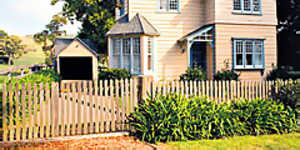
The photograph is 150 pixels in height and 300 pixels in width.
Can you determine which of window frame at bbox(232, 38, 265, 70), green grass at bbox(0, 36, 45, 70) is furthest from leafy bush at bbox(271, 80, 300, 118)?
green grass at bbox(0, 36, 45, 70)

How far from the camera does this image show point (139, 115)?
7016mm

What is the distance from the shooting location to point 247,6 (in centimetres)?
1761

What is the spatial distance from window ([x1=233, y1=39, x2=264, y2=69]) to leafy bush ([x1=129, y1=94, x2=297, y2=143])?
9686 mm

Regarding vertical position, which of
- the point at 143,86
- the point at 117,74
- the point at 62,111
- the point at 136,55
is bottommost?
the point at 62,111

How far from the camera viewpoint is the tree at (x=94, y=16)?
76.4ft

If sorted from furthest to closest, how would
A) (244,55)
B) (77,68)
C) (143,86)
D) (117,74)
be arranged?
(77,68)
(244,55)
(117,74)
(143,86)

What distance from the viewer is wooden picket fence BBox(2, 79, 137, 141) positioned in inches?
251

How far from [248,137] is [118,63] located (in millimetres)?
11470

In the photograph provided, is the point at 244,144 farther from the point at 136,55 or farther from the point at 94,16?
the point at 94,16

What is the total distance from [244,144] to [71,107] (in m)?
4.63

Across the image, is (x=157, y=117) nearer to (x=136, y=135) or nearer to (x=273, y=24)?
(x=136, y=135)

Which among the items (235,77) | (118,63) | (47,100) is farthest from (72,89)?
(235,77)

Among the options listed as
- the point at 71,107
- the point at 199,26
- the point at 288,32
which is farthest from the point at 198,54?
the point at 71,107

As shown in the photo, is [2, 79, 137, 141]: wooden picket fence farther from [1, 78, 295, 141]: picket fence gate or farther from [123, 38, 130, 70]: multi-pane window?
[123, 38, 130, 70]: multi-pane window
